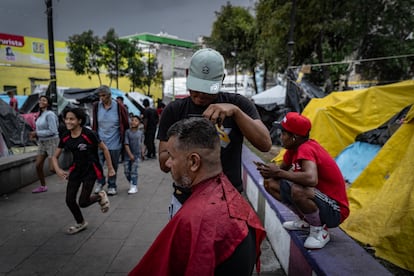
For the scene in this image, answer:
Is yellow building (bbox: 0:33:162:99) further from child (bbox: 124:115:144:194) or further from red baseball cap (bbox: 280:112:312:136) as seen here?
red baseball cap (bbox: 280:112:312:136)

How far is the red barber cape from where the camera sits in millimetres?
1271

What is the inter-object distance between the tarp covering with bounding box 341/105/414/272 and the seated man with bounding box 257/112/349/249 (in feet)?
2.30

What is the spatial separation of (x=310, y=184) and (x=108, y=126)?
392 cm

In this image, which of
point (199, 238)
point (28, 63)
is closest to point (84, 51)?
point (28, 63)

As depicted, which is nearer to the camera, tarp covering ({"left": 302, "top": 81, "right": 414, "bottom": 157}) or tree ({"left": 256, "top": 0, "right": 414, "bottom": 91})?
tarp covering ({"left": 302, "top": 81, "right": 414, "bottom": 157})

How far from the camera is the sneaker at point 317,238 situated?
2609mm

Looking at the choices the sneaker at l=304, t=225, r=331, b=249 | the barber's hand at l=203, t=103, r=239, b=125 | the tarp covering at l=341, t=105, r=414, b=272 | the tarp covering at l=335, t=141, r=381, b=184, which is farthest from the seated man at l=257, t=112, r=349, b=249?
the tarp covering at l=335, t=141, r=381, b=184

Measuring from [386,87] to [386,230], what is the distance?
3.93m

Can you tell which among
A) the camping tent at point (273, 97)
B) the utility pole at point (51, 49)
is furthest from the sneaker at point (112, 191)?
the camping tent at point (273, 97)

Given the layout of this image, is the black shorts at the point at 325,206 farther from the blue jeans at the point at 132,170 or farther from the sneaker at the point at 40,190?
the sneaker at the point at 40,190

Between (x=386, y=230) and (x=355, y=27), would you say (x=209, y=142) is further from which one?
(x=355, y=27)

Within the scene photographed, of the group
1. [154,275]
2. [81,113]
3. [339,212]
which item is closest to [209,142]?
[154,275]

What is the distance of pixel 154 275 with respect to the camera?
1358mm

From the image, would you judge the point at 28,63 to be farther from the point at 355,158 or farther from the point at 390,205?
the point at 390,205
